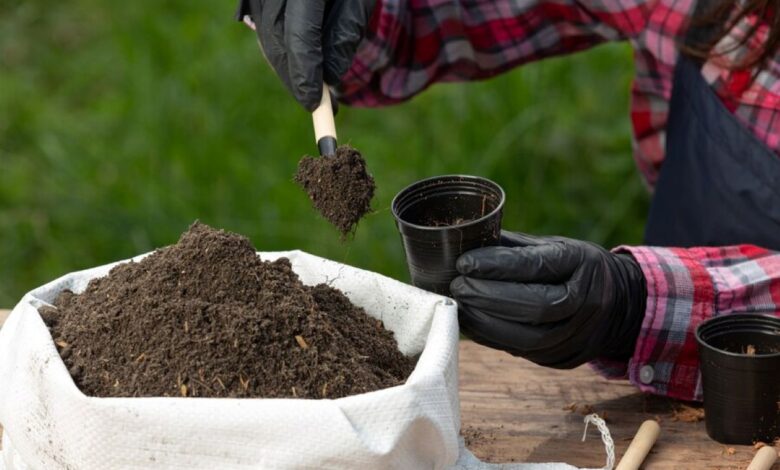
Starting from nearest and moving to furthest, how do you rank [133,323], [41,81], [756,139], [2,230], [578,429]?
[133,323] < [578,429] < [756,139] < [2,230] < [41,81]

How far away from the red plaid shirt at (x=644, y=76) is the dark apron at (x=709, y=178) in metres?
0.04

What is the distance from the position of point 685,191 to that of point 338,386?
3.77 ft

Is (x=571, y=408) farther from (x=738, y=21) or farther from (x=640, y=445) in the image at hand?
(x=738, y=21)

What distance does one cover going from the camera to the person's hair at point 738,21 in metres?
1.96

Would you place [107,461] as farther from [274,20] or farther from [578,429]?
[274,20]

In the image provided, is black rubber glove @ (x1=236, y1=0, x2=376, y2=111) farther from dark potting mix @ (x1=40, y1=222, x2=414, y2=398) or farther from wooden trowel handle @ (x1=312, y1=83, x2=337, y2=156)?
dark potting mix @ (x1=40, y1=222, x2=414, y2=398)

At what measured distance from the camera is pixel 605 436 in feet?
5.39

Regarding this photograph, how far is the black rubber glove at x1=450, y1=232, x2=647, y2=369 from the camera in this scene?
1.60m

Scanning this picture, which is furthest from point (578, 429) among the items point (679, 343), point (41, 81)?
point (41, 81)

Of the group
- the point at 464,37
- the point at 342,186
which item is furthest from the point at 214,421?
the point at 464,37

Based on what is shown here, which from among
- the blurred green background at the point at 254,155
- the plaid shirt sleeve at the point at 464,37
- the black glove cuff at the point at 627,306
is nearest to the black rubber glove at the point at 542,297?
the black glove cuff at the point at 627,306

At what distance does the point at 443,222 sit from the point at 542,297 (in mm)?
203

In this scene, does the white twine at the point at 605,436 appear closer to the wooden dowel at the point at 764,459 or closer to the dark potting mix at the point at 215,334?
the wooden dowel at the point at 764,459

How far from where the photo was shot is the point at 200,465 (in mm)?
1334
